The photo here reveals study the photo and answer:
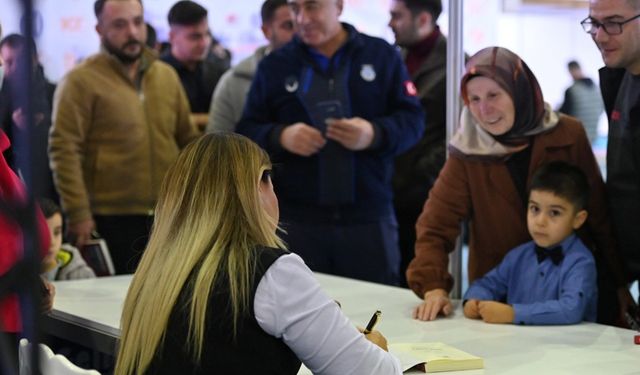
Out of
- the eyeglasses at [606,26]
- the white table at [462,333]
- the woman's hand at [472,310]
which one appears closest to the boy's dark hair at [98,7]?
the white table at [462,333]

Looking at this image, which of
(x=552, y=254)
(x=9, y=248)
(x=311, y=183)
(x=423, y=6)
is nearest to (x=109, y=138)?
(x=311, y=183)

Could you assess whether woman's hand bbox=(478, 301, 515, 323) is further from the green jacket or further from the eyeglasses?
the green jacket

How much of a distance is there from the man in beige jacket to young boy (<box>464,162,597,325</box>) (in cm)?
183

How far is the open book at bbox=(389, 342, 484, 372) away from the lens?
2.11 meters

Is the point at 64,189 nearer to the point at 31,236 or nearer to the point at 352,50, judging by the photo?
the point at 352,50

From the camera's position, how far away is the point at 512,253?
286 cm

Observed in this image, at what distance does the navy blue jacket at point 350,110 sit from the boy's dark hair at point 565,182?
116 cm

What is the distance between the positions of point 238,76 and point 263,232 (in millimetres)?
2985

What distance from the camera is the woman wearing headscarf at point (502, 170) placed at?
2896 millimetres

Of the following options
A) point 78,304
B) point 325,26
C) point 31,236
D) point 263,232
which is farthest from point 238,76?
point 31,236

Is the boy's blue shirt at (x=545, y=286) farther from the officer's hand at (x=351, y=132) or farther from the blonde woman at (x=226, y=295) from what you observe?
the officer's hand at (x=351, y=132)

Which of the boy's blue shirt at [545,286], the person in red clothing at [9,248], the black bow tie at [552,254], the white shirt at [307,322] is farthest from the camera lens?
the black bow tie at [552,254]

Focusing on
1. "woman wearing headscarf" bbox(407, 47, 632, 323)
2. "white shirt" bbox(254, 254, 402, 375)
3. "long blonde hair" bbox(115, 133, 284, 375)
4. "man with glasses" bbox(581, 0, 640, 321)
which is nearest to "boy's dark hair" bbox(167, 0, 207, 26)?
"woman wearing headscarf" bbox(407, 47, 632, 323)

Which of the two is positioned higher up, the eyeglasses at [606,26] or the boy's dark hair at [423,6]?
the boy's dark hair at [423,6]
